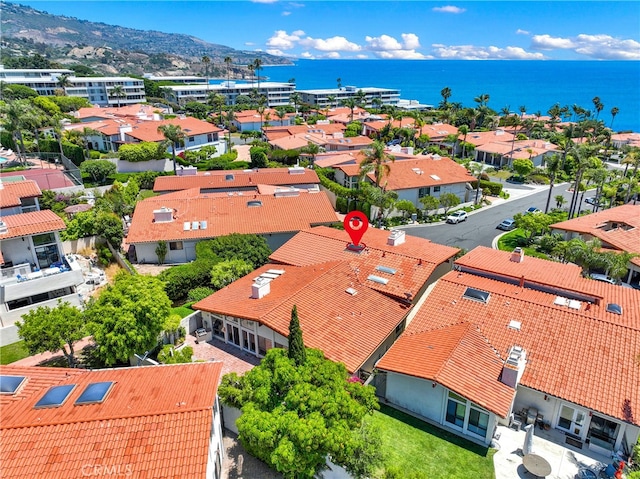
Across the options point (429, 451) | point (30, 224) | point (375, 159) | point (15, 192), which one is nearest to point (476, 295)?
point (429, 451)

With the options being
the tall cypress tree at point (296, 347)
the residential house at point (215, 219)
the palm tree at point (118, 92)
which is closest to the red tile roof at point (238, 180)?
the residential house at point (215, 219)

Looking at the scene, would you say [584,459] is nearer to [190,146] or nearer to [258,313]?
[258,313]

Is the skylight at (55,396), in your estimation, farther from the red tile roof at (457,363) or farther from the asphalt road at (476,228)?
the asphalt road at (476,228)

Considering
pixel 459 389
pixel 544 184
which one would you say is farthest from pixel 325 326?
pixel 544 184

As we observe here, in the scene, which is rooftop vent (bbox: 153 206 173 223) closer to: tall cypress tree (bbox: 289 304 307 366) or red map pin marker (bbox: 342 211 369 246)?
red map pin marker (bbox: 342 211 369 246)

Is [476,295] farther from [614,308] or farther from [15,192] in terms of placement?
[15,192]
